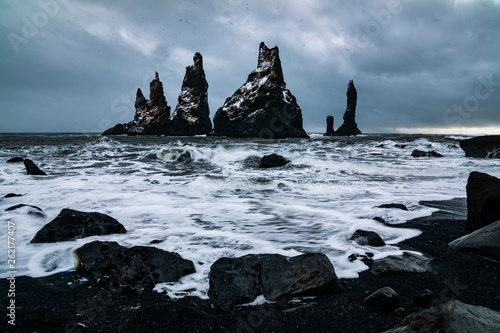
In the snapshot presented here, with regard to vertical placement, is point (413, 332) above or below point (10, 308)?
above

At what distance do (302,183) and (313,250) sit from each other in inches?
163

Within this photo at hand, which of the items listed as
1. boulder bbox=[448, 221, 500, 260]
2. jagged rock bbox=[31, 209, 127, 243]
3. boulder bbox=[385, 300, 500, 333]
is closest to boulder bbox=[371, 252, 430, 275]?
boulder bbox=[448, 221, 500, 260]

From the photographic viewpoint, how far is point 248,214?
4023mm

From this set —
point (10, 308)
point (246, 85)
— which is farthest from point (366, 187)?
point (246, 85)

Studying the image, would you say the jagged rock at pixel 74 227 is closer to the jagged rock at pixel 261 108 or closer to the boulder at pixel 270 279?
the boulder at pixel 270 279

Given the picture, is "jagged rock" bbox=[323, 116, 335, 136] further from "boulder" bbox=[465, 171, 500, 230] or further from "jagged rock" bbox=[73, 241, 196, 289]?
"jagged rock" bbox=[73, 241, 196, 289]

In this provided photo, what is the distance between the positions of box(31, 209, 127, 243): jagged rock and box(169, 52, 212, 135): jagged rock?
64.6 m

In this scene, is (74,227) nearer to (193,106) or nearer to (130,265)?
(130,265)

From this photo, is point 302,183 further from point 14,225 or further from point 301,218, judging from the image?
point 14,225

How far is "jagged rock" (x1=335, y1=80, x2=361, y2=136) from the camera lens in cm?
7256

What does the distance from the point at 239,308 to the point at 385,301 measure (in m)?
0.90

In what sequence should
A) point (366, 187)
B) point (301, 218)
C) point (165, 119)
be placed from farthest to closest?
point (165, 119), point (366, 187), point (301, 218)

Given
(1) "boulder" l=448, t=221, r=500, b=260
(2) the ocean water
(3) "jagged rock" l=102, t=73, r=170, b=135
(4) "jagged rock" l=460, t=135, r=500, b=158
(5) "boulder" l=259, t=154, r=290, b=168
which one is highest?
(3) "jagged rock" l=102, t=73, r=170, b=135

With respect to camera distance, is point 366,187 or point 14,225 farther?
point 366,187
